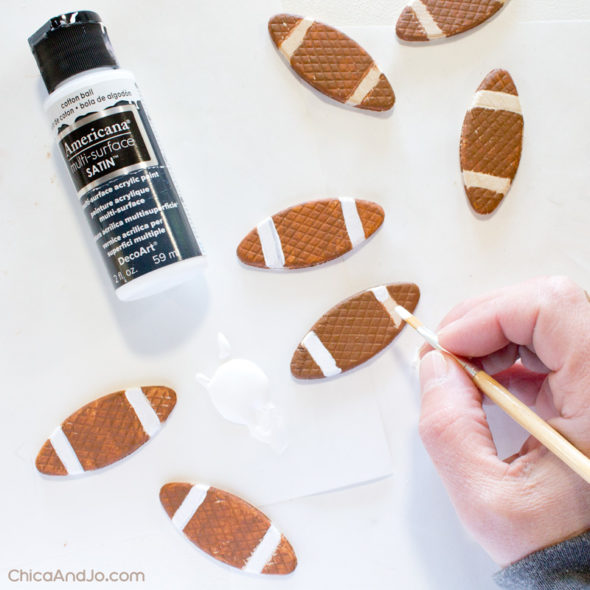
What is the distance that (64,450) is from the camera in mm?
819

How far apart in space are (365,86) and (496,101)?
0.20 m

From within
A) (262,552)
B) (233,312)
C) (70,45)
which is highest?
(70,45)

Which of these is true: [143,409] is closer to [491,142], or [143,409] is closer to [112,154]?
[112,154]

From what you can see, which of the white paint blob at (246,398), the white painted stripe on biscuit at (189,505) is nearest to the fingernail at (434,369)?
the white paint blob at (246,398)

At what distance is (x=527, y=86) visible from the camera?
86 centimetres

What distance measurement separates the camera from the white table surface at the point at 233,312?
0.83 m

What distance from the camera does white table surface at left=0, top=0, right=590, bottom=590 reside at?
2.71 feet

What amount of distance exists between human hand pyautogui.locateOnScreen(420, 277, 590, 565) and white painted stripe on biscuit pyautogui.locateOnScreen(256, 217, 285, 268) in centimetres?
25

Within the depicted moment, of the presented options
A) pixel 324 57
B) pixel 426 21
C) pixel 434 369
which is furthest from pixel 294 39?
pixel 434 369

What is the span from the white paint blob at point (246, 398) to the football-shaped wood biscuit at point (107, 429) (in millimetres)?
75

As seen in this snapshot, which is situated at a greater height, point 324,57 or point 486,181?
point 324,57

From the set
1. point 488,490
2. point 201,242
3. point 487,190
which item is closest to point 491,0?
point 487,190

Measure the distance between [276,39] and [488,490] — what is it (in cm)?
66

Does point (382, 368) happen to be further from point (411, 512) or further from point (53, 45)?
point (53, 45)
